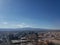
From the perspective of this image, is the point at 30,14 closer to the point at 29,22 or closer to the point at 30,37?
the point at 29,22

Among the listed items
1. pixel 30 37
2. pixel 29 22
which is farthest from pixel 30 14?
pixel 30 37

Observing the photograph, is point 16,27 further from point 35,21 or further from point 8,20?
point 35,21

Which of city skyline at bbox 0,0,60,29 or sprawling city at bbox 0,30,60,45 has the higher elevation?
city skyline at bbox 0,0,60,29

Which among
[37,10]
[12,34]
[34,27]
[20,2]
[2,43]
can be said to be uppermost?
[20,2]

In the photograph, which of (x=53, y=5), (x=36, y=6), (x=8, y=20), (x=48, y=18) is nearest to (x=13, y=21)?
(x=8, y=20)

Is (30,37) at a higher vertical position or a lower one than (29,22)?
lower

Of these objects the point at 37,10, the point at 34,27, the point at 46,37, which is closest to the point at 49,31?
the point at 46,37

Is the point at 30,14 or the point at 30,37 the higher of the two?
the point at 30,14

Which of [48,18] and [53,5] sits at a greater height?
[53,5]

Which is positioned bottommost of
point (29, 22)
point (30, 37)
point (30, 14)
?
point (30, 37)

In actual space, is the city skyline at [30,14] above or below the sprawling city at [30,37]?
above

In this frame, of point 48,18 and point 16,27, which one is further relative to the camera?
point 48,18
